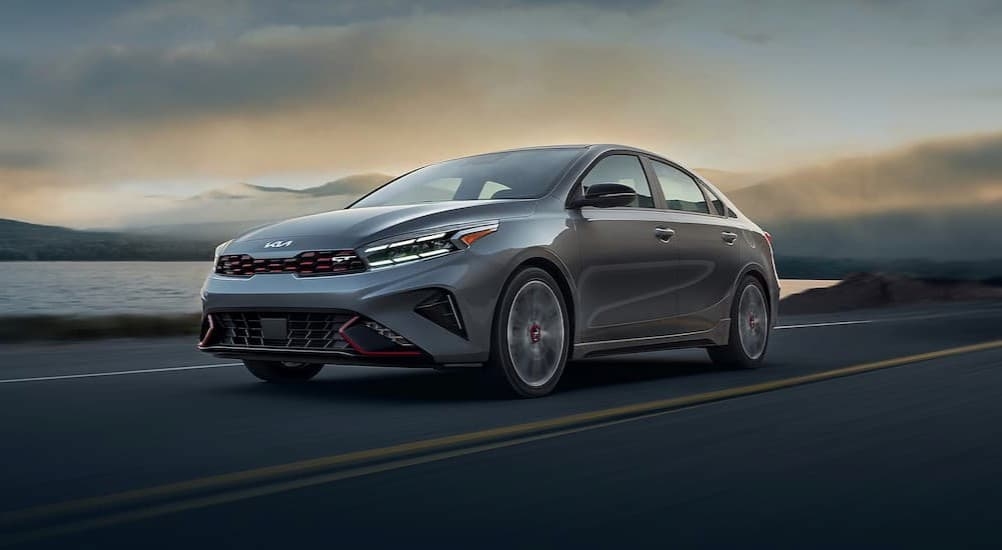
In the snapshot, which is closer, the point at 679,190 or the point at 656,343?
the point at 656,343

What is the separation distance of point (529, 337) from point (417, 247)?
0.91 meters

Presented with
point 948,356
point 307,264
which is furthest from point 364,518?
point 948,356

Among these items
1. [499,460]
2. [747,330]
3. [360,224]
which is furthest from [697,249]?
[499,460]

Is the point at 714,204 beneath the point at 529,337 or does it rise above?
above

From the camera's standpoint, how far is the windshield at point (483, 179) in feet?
28.7

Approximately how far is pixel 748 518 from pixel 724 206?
6.20 meters

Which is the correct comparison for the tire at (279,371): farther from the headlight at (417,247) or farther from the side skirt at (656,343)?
the side skirt at (656,343)

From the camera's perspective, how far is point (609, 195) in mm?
8539

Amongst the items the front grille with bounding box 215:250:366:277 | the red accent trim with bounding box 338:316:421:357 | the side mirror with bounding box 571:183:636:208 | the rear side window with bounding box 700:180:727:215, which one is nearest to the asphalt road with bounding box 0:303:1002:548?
the red accent trim with bounding box 338:316:421:357

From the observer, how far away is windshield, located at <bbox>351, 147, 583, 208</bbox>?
8.74 meters

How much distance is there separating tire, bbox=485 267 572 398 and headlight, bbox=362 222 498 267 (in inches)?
16.4

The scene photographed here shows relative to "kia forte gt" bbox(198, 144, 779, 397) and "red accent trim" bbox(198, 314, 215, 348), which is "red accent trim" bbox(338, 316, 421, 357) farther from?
"red accent trim" bbox(198, 314, 215, 348)

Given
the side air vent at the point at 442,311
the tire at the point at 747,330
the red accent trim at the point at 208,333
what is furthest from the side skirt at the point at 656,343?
the red accent trim at the point at 208,333

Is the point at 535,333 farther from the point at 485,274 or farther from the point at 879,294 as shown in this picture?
the point at 879,294
